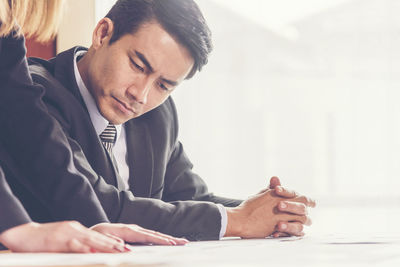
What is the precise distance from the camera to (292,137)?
98.2 inches

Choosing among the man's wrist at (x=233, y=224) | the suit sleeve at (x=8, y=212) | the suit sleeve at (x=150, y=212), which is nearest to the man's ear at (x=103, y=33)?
the suit sleeve at (x=150, y=212)

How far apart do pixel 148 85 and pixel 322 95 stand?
126 cm

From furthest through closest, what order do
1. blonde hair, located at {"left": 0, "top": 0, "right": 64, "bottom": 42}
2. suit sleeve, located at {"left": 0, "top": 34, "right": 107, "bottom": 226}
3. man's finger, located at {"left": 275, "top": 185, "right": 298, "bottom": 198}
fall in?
man's finger, located at {"left": 275, "top": 185, "right": 298, "bottom": 198}
suit sleeve, located at {"left": 0, "top": 34, "right": 107, "bottom": 226}
blonde hair, located at {"left": 0, "top": 0, "right": 64, "bottom": 42}

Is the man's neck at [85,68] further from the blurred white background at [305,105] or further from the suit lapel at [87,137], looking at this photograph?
the blurred white background at [305,105]

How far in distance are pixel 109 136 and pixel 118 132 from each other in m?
0.06

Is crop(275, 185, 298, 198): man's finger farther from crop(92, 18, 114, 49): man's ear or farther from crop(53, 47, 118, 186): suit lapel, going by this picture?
crop(92, 18, 114, 49): man's ear

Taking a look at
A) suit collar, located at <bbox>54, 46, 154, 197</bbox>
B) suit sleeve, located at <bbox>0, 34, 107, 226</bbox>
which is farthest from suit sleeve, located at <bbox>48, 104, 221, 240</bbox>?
suit collar, located at <bbox>54, 46, 154, 197</bbox>

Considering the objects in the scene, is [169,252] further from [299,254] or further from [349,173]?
[349,173]

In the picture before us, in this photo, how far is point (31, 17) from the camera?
1.00m

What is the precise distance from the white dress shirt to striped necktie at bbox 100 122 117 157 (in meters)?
0.01

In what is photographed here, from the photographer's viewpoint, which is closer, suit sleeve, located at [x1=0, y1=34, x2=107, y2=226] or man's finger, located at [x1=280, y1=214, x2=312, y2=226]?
suit sleeve, located at [x1=0, y1=34, x2=107, y2=226]

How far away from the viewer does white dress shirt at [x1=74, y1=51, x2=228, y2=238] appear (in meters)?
1.34

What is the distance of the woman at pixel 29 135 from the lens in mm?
799

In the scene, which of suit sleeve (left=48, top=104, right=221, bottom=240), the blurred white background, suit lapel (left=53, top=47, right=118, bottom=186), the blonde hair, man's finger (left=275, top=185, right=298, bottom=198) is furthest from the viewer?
the blurred white background
